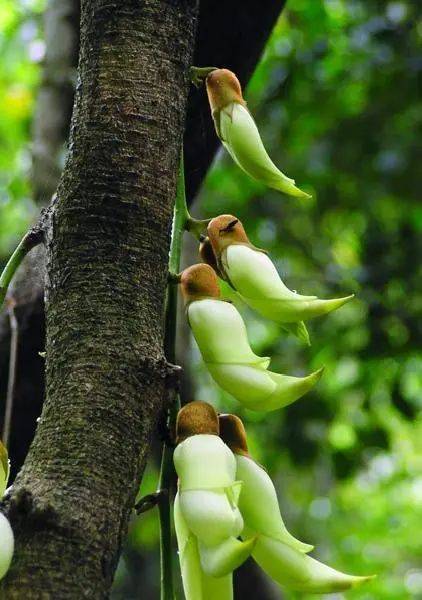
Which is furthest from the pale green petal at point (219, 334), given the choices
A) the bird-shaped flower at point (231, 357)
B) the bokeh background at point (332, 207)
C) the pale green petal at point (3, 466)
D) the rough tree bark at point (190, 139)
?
the bokeh background at point (332, 207)

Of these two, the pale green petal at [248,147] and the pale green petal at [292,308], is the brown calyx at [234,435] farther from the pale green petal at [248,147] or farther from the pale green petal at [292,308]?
the pale green petal at [248,147]

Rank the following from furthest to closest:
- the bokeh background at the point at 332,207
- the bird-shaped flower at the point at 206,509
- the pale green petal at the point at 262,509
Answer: the bokeh background at the point at 332,207 < the pale green petal at the point at 262,509 < the bird-shaped flower at the point at 206,509

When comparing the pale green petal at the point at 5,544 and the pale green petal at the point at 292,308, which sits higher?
the pale green petal at the point at 292,308

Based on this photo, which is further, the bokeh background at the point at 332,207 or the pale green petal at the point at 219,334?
the bokeh background at the point at 332,207

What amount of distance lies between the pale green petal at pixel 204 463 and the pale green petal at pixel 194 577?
0.11ft

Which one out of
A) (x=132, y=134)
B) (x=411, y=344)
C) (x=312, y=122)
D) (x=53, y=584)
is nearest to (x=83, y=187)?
(x=132, y=134)

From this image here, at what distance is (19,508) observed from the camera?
758 mm

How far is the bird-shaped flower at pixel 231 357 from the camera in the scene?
0.97 metres

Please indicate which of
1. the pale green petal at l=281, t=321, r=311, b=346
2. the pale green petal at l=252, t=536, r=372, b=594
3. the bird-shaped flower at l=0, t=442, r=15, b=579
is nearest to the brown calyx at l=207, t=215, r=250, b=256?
the pale green petal at l=281, t=321, r=311, b=346

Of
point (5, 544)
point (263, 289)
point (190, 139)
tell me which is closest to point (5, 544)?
point (5, 544)

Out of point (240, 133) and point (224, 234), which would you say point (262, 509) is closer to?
point (224, 234)

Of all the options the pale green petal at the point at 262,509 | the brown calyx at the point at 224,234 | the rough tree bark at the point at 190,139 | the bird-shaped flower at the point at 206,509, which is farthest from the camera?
the rough tree bark at the point at 190,139

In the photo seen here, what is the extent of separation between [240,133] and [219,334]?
254 millimetres

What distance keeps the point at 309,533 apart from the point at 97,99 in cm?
522
